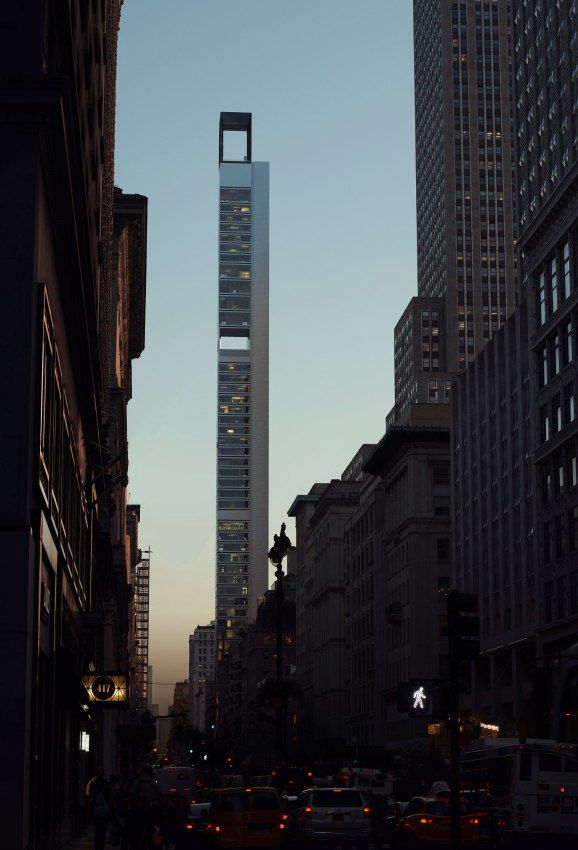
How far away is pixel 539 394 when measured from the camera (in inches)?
3585

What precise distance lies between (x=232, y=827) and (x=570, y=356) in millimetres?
54990

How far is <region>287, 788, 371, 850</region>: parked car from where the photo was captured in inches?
1479

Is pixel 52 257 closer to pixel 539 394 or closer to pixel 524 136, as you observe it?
pixel 539 394

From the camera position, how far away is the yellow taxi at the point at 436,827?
125 feet

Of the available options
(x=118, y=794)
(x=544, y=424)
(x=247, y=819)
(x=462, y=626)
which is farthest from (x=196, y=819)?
(x=544, y=424)

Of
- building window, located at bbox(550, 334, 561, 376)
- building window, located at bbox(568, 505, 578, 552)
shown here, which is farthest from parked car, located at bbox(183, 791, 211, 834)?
building window, located at bbox(550, 334, 561, 376)

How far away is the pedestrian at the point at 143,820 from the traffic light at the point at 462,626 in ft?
32.1

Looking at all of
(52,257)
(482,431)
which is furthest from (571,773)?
(482,431)

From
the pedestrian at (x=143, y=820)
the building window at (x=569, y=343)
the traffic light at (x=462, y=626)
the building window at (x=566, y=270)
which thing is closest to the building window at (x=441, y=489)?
the building window at (x=569, y=343)

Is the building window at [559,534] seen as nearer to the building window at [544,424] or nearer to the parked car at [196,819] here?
the building window at [544,424]

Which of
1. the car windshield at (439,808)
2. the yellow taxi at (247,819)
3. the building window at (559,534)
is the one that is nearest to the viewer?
the yellow taxi at (247,819)

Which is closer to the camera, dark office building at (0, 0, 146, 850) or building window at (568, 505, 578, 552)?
dark office building at (0, 0, 146, 850)

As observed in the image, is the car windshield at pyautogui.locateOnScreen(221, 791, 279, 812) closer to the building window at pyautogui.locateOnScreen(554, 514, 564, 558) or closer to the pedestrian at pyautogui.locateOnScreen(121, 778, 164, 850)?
the pedestrian at pyautogui.locateOnScreen(121, 778, 164, 850)

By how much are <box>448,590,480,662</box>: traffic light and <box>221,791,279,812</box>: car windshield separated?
17533mm
